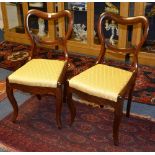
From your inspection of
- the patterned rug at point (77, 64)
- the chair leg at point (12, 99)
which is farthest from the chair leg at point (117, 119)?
the chair leg at point (12, 99)

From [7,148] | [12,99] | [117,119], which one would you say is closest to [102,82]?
[117,119]

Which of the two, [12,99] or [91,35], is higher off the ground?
[91,35]

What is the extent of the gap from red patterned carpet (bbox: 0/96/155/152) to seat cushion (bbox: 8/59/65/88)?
406 mm

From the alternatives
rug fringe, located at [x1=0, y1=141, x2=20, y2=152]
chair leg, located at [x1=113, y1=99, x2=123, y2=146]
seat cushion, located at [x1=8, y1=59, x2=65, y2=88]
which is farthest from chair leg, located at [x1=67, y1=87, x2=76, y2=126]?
rug fringe, located at [x1=0, y1=141, x2=20, y2=152]

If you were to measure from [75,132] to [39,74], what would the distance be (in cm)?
56

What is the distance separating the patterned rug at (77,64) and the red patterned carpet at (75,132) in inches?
16.9

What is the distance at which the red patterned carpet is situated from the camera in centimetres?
207

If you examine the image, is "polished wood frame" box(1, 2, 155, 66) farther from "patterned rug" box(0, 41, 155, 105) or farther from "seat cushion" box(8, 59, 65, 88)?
"seat cushion" box(8, 59, 65, 88)

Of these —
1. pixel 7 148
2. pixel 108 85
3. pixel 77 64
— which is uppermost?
pixel 108 85

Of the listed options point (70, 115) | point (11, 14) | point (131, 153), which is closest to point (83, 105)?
point (70, 115)

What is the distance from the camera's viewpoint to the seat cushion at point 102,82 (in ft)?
6.37

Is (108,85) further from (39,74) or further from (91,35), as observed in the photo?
(91,35)

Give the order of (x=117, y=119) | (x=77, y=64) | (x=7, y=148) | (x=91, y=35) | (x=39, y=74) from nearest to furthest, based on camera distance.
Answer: (x=117, y=119), (x=7, y=148), (x=39, y=74), (x=77, y=64), (x=91, y=35)

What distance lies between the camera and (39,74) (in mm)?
→ 2178
